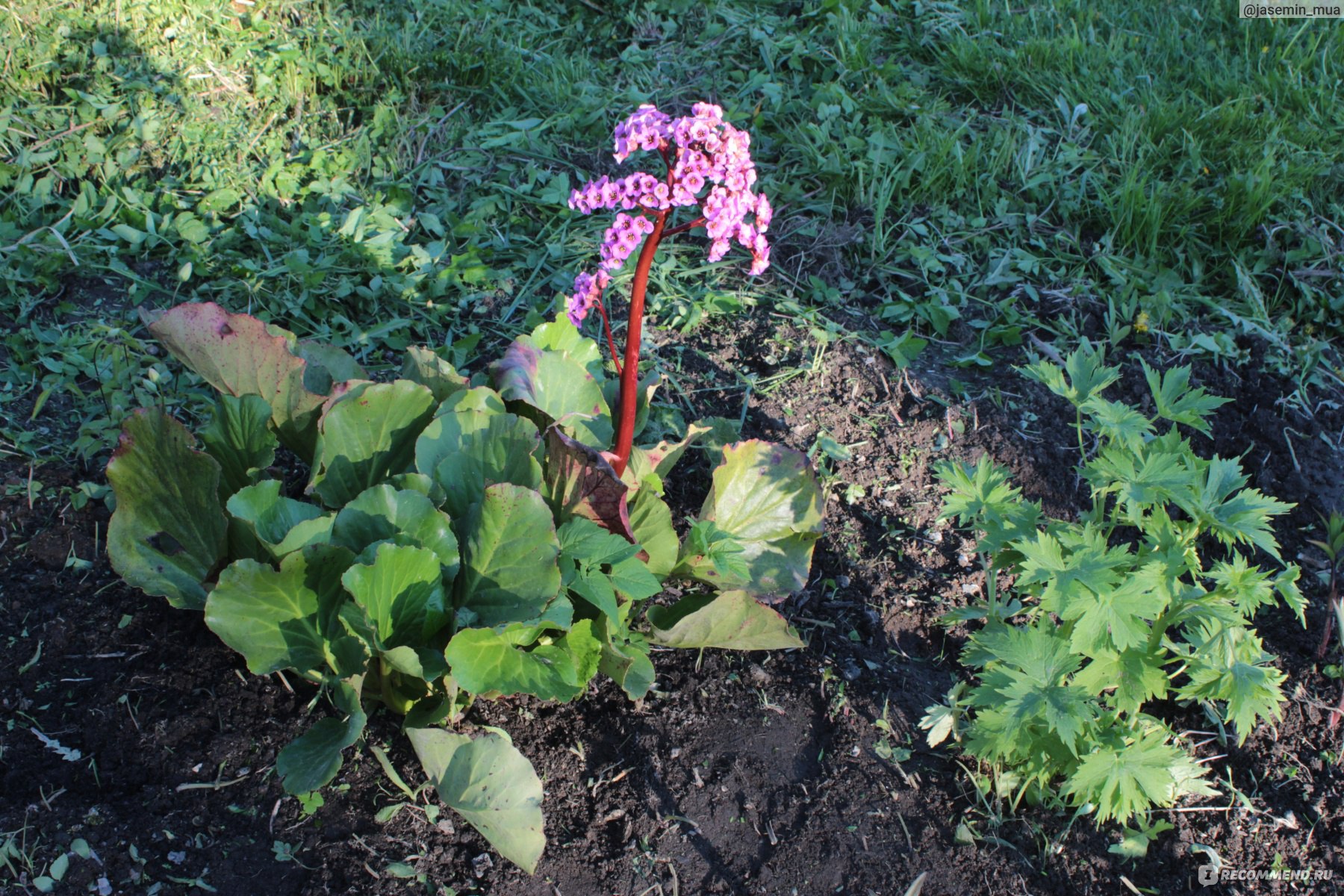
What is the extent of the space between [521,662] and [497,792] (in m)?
0.23

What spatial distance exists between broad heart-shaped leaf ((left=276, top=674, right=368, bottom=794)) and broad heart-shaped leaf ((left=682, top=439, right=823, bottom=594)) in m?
0.82

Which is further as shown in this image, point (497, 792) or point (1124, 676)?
point (1124, 676)

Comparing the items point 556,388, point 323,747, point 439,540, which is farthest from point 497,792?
point 556,388

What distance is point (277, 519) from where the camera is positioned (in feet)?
6.13

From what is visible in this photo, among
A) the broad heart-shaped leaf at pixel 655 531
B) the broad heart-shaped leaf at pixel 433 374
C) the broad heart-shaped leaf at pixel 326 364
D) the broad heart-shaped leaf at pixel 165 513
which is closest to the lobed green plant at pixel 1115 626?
the broad heart-shaped leaf at pixel 655 531

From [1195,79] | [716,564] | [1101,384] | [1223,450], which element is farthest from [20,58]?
[1195,79]

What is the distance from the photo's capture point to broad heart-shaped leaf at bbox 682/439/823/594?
87.5 inches

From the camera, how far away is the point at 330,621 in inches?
74.0

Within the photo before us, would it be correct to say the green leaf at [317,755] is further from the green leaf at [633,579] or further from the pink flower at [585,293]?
the pink flower at [585,293]

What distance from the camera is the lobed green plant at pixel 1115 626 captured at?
1.77 m

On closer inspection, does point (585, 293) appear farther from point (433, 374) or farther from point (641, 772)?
point (641, 772)

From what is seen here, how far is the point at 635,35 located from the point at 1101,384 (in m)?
2.75

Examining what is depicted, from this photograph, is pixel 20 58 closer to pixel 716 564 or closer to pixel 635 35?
pixel 635 35

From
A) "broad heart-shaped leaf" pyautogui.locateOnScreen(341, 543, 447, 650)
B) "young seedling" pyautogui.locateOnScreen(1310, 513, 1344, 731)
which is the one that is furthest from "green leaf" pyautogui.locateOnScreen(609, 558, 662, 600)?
"young seedling" pyautogui.locateOnScreen(1310, 513, 1344, 731)
